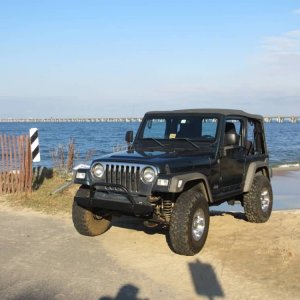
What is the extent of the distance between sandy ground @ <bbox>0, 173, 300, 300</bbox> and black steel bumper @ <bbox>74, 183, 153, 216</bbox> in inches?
25.5

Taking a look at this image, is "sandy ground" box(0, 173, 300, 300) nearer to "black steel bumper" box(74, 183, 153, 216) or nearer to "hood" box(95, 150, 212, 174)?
"black steel bumper" box(74, 183, 153, 216)

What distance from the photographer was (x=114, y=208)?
6.64 meters

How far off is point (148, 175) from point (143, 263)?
3.80ft

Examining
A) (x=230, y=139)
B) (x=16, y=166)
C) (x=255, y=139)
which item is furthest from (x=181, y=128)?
(x=16, y=166)

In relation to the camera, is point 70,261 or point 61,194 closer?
point 70,261

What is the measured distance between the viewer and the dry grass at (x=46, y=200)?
9930mm

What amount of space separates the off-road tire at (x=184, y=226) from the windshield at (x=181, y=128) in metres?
1.38

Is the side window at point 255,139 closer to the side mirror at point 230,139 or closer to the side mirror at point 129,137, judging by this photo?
the side mirror at point 230,139

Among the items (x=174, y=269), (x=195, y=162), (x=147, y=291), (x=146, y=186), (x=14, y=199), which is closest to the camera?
(x=147, y=291)

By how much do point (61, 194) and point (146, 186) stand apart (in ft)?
17.4

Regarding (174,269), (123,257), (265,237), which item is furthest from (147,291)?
(265,237)

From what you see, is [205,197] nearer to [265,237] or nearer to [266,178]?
[265,237]

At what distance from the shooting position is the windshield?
25.5 ft

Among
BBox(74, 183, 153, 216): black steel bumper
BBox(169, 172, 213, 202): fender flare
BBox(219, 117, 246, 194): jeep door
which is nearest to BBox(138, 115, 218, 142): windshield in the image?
BBox(219, 117, 246, 194): jeep door
